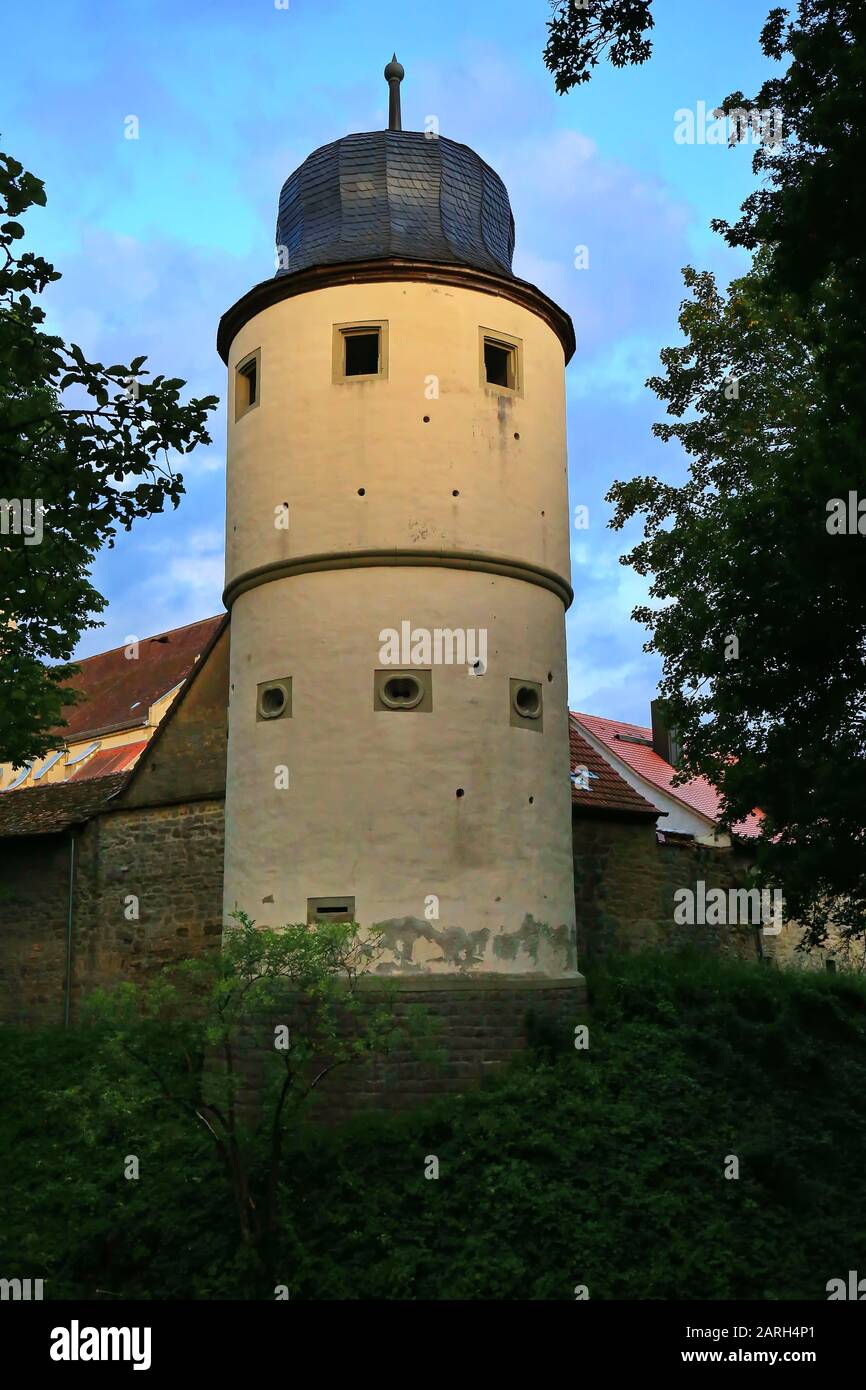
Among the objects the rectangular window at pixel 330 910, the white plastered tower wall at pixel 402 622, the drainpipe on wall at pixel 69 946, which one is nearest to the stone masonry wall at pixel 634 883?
the white plastered tower wall at pixel 402 622

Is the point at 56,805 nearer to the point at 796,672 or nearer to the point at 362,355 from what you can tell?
the point at 362,355

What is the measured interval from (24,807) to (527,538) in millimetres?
9292

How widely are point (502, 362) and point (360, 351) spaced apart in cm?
154

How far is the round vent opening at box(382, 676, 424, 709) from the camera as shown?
13.3 metres

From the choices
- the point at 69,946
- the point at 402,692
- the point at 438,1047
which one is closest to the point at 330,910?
the point at 438,1047

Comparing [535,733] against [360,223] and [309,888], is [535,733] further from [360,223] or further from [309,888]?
[360,223]

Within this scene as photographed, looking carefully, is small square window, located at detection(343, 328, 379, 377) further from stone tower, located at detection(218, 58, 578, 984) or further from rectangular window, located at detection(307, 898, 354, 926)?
rectangular window, located at detection(307, 898, 354, 926)

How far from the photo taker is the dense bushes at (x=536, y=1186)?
10508 millimetres

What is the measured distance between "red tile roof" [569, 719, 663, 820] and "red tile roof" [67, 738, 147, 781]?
14.9m

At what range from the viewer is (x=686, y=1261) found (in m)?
10.5

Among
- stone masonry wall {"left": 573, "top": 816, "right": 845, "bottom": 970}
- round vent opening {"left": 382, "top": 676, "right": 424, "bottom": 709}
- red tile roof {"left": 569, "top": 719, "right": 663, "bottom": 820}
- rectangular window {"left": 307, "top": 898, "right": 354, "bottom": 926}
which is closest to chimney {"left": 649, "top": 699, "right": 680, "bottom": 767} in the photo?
stone masonry wall {"left": 573, "top": 816, "right": 845, "bottom": 970}

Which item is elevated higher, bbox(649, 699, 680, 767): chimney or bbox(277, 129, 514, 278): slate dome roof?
bbox(277, 129, 514, 278): slate dome roof

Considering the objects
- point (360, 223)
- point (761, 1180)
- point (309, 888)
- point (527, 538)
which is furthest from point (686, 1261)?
point (360, 223)

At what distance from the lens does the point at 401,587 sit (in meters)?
13.6
